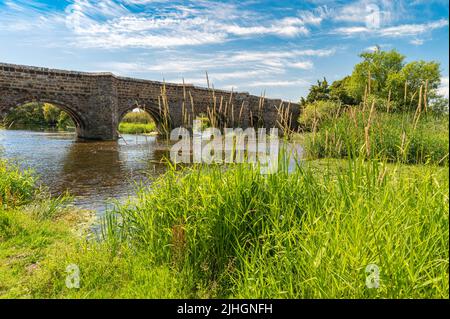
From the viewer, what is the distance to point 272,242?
3146 mm

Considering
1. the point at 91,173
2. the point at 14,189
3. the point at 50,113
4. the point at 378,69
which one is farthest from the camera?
the point at 50,113

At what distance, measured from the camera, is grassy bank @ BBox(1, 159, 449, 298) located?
2.24 metres

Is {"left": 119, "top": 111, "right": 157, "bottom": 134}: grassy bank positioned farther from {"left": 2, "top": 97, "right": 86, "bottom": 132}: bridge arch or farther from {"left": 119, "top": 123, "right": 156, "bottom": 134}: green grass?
{"left": 2, "top": 97, "right": 86, "bottom": 132}: bridge arch

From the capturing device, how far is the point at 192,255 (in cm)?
312

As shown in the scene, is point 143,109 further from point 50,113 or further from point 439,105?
point 50,113

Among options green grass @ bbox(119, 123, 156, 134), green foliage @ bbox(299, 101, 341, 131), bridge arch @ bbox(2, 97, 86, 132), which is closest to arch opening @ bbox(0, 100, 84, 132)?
green grass @ bbox(119, 123, 156, 134)

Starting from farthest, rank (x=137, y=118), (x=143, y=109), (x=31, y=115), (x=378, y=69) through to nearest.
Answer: (x=31, y=115), (x=137, y=118), (x=378, y=69), (x=143, y=109)

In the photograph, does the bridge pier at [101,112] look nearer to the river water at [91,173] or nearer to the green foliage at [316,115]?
the river water at [91,173]

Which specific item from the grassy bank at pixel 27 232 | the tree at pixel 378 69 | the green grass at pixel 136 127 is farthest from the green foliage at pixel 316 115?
the green grass at pixel 136 127

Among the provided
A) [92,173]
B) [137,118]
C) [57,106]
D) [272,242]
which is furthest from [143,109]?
[272,242]

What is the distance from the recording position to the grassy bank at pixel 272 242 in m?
2.24

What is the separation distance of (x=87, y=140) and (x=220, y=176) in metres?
21.5

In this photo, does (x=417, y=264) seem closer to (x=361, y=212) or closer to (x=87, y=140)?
(x=361, y=212)
